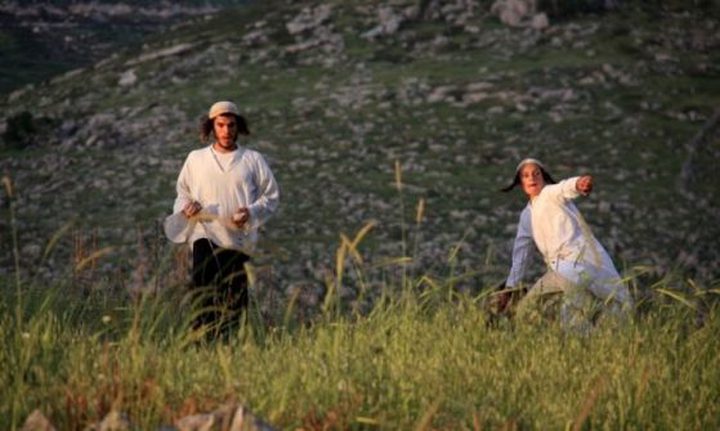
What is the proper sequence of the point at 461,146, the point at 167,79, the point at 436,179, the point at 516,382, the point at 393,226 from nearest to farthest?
the point at 516,382 → the point at 393,226 → the point at 436,179 → the point at 461,146 → the point at 167,79

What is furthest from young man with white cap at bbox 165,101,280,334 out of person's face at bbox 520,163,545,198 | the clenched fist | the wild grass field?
the clenched fist

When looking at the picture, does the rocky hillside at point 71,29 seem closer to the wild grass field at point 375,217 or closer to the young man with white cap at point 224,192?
the wild grass field at point 375,217

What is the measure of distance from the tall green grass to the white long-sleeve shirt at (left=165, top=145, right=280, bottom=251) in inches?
126

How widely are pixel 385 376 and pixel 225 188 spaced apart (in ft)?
15.5

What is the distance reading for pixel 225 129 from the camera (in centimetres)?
1145

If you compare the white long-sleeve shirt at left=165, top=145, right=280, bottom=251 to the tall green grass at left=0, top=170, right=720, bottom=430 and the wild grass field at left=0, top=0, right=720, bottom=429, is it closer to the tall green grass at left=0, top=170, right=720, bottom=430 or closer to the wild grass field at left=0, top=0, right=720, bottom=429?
the wild grass field at left=0, top=0, right=720, bottom=429

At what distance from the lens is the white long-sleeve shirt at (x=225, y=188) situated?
11.5 m

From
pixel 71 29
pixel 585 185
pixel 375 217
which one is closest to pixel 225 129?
pixel 585 185

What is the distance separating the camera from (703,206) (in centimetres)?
2192

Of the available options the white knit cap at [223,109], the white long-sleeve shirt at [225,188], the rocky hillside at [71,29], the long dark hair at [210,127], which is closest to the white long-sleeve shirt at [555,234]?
the white long-sleeve shirt at [225,188]

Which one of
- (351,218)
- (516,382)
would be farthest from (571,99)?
(516,382)

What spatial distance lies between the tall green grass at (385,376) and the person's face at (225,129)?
133 inches

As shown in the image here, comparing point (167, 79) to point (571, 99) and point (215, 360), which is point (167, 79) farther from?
point (215, 360)

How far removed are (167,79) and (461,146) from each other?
8.49 metres
